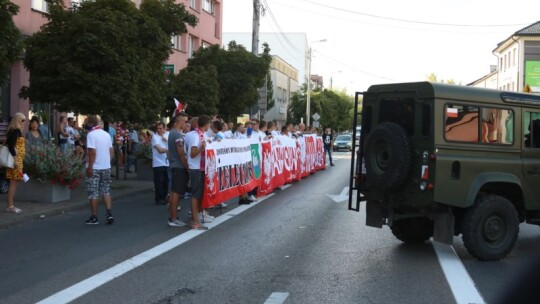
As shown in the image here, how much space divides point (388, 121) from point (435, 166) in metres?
1.21

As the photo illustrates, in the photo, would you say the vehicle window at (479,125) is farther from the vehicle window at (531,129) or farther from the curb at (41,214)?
the curb at (41,214)

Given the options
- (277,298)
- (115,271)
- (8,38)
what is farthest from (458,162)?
(8,38)

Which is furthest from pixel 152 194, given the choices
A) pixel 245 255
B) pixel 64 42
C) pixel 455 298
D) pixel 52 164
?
pixel 455 298

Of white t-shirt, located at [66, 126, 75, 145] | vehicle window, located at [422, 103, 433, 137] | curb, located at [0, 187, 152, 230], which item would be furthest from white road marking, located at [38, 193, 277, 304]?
white t-shirt, located at [66, 126, 75, 145]

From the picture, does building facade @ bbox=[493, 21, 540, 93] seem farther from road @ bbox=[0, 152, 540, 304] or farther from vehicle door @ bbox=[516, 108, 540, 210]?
road @ bbox=[0, 152, 540, 304]

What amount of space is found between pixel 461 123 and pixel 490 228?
4.61 feet

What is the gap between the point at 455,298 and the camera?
218 inches

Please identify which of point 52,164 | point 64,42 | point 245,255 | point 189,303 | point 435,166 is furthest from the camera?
point 64,42

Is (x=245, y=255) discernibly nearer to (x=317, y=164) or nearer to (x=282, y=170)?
(x=282, y=170)

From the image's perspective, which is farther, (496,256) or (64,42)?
(64,42)

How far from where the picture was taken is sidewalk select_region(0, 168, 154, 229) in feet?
31.8

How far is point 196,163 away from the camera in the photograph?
959 centimetres

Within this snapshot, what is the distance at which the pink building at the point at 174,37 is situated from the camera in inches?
696

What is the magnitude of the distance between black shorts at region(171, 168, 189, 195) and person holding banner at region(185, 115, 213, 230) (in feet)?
0.57
